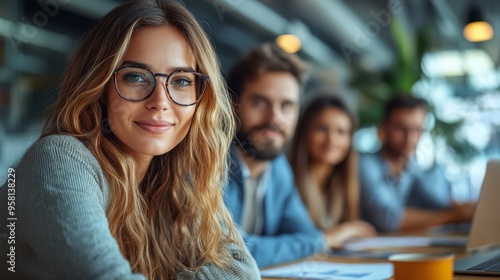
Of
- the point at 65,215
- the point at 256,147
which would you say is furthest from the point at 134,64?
the point at 256,147

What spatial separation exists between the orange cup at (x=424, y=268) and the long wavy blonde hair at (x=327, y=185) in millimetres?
1747

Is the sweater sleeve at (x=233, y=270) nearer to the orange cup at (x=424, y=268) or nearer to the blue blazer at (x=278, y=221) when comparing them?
the orange cup at (x=424, y=268)

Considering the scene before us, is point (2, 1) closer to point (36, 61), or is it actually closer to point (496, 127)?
point (36, 61)

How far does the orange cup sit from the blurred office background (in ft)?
6.40

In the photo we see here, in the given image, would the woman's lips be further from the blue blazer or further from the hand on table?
the hand on table

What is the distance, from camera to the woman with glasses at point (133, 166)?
0.85m

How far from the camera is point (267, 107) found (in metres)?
2.37

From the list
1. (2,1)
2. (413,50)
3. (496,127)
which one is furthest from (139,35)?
(496,127)

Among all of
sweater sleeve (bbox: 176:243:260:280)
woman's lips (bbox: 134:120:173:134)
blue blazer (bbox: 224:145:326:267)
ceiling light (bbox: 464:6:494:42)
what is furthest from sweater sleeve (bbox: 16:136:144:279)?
Answer: ceiling light (bbox: 464:6:494:42)

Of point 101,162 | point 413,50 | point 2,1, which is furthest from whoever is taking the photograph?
point 413,50

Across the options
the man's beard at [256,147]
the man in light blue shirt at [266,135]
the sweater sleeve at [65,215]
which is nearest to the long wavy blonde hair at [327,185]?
the man in light blue shirt at [266,135]

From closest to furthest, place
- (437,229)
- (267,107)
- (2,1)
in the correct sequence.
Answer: (267,107) → (2,1) → (437,229)

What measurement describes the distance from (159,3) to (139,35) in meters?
0.11

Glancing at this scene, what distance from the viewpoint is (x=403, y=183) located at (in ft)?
11.6
